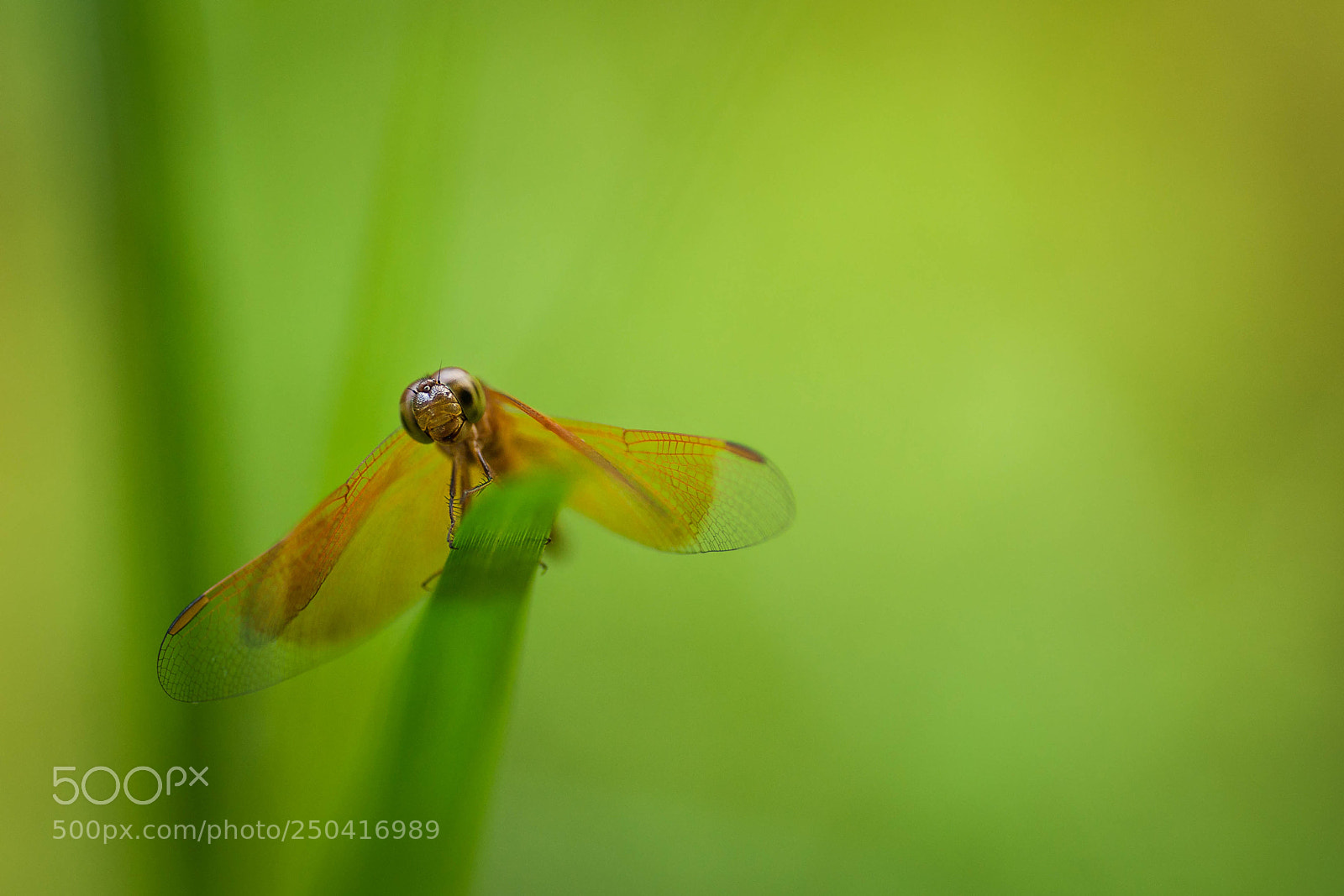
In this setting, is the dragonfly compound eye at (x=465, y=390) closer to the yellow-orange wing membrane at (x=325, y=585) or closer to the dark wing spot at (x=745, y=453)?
the yellow-orange wing membrane at (x=325, y=585)

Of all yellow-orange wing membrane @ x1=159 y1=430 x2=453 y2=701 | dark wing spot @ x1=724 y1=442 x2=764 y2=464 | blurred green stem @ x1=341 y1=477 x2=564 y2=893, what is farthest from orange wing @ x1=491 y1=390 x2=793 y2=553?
blurred green stem @ x1=341 y1=477 x2=564 y2=893

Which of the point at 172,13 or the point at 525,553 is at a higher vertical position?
the point at 172,13

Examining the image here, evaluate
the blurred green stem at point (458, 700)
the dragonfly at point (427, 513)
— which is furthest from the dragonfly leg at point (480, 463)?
the blurred green stem at point (458, 700)

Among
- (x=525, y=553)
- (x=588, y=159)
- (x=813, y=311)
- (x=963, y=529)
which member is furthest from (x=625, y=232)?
(x=525, y=553)

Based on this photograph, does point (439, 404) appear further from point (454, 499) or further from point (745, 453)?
point (745, 453)

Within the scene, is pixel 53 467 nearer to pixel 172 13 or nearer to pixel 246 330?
pixel 246 330
